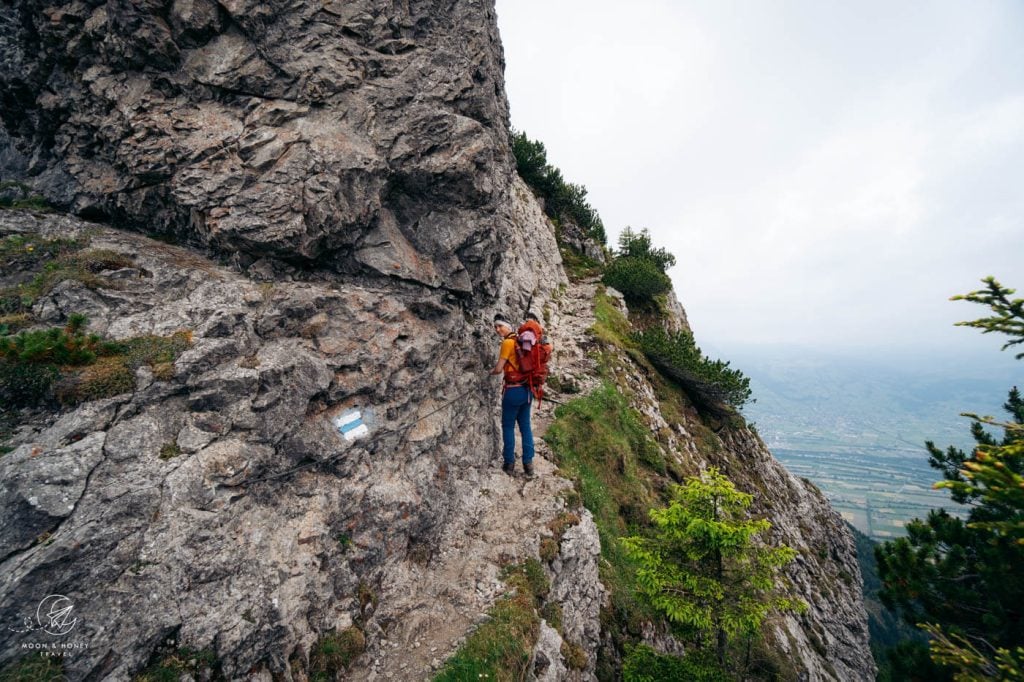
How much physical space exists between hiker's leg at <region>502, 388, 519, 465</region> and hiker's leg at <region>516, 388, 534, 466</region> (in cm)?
18

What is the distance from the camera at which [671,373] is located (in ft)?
79.2

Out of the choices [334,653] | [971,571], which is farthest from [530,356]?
[971,571]


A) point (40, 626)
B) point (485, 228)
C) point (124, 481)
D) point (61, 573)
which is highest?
point (485, 228)

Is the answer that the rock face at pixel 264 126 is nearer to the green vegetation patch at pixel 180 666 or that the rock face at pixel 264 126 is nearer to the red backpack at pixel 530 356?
the red backpack at pixel 530 356

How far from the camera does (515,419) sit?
1163 cm

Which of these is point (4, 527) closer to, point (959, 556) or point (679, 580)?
point (679, 580)

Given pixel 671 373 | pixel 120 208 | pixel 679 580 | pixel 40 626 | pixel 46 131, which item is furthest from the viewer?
pixel 671 373

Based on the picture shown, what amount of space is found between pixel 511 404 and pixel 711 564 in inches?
218

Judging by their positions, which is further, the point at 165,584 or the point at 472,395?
the point at 472,395

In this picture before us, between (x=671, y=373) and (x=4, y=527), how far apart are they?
24.2 m

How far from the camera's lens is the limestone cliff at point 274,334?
5.93 metres

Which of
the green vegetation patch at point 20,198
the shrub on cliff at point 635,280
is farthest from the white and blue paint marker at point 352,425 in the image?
the shrub on cliff at point 635,280

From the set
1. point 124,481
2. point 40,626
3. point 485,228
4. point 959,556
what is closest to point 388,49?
point 485,228

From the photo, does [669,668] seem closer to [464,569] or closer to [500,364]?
[464,569]
